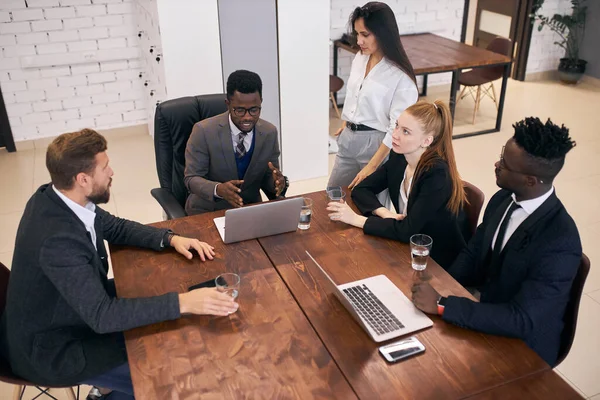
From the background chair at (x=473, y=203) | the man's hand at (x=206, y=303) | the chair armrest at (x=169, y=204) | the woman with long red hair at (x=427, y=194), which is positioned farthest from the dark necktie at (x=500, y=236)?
the chair armrest at (x=169, y=204)

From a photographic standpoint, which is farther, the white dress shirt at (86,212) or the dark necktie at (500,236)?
the dark necktie at (500,236)

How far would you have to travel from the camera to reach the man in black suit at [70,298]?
194 cm

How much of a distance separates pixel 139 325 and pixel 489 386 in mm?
1114

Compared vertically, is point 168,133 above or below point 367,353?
above

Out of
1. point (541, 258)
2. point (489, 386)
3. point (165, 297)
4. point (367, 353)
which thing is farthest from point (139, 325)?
point (541, 258)

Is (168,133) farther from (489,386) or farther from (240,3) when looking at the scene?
(489,386)

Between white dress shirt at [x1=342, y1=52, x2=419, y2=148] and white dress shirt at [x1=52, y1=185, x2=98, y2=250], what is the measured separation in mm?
1645

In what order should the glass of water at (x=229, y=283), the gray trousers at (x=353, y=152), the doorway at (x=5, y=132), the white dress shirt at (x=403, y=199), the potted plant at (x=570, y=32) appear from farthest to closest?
the potted plant at (x=570, y=32), the doorway at (x=5, y=132), the gray trousers at (x=353, y=152), the white dress shirt at (x=403, y=199), the glass of water at (x=229, y=283)

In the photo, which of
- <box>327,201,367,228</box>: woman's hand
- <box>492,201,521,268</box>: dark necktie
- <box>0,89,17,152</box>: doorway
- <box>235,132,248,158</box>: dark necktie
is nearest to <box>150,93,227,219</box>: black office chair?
<box>235,132,248,158</box>: dark necktie

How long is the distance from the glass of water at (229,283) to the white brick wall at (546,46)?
20.6 feet

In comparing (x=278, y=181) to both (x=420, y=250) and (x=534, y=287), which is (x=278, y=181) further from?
(x=534, y=287)

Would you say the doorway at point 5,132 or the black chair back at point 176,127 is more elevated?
the black chair back at point 176,127

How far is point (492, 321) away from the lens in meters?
1.90

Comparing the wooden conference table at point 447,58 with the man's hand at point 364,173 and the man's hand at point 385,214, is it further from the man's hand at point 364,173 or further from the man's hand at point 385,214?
the man's hand at point 385,214
